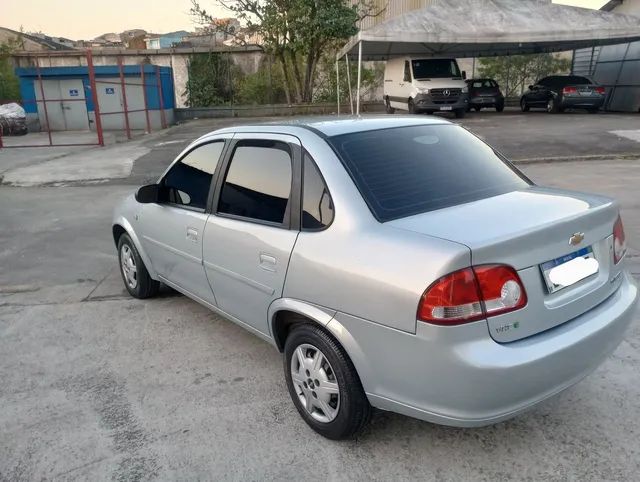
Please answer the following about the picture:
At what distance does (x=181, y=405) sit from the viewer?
10.3 ft

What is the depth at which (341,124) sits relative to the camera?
317 centimetres

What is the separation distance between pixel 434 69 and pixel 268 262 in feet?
62.5

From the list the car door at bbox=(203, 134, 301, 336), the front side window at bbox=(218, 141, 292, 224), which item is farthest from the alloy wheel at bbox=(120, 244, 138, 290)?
the front side window at bbox=(218, 141, 292, 224)

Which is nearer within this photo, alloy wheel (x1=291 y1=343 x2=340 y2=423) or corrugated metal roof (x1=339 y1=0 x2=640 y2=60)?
alloy wheel (x1=291 y1=343 x2=340 y2=423)

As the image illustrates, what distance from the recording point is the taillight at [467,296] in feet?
6.99

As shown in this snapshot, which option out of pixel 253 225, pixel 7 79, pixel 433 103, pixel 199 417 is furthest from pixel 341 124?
pixel 7 79

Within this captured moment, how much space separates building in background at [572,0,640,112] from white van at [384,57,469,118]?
7745 millimetres

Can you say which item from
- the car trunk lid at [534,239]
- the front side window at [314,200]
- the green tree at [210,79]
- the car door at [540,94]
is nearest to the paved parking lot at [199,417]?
the car trunk lid at [534,239]

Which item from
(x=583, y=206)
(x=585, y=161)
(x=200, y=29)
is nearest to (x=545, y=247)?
(x=583, y=206)

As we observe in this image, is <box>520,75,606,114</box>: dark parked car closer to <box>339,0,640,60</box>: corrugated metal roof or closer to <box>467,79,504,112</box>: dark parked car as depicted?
<box>467,79,504,112</box>: dark parked car

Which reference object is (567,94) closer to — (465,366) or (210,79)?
(210,79)

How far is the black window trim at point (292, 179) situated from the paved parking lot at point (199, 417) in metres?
1.05

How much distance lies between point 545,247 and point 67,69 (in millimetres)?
23944

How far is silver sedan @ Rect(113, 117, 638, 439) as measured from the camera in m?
2.17
